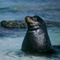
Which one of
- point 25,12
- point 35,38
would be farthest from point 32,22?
point 25,12

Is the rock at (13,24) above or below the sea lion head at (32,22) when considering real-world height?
below

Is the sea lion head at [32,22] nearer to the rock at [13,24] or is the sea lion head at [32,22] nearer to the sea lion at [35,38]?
the sea lion at [35,38]

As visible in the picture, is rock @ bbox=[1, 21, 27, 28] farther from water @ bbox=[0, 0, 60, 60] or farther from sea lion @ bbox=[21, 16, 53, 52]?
sea lion @ bbox=[21, 16, 53, 52]

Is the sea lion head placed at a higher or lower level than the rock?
higher

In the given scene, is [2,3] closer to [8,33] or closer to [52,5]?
[8,33]

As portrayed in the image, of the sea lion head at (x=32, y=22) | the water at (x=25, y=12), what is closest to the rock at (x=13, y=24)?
the water at (x=25, y=12)

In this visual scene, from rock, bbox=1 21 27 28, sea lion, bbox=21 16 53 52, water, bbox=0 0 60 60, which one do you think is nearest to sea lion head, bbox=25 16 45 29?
sea lion, bbox=21 16 53 52

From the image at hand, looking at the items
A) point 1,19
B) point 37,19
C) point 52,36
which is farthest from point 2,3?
point 37,19

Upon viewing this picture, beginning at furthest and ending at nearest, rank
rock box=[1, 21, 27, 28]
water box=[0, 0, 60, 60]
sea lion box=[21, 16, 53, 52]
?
rock box=[1, 21, 27, 28]
water box=[0, 0, 60, 60]
sea lion box=[21, 16, 53, 52]

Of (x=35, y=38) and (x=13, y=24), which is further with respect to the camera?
(x=13, y=24)

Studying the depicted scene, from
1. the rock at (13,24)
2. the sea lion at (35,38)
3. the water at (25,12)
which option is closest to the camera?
the sea lion at (35,38)

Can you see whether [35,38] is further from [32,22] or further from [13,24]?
[13,24]

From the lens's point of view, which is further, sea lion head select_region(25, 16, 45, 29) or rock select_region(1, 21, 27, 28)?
rock select_region(1, 21, 27, 28)

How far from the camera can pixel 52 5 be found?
308 inches
